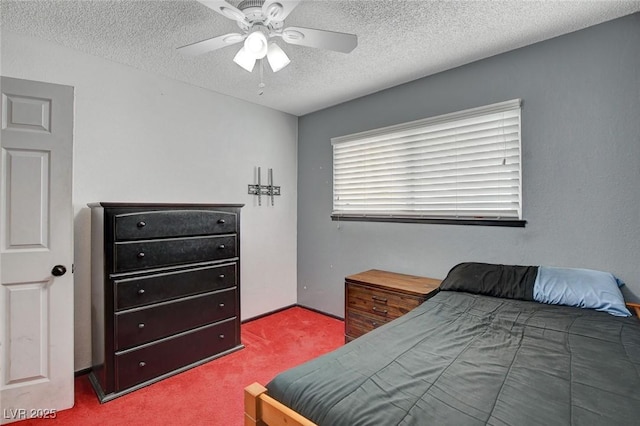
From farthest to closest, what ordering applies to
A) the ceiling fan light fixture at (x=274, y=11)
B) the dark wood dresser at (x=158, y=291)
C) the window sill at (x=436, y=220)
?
the window sill at (x=436, y=220)
the dark wood dresser at (x=158, y=291)
the ceiling fan light fixture at (x=274, y=11)

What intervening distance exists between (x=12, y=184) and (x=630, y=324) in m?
3.52

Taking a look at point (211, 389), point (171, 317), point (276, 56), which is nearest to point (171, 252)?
point (171, 317)

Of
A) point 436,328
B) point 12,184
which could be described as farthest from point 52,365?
point 436,328

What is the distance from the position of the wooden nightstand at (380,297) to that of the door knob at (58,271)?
211 cm

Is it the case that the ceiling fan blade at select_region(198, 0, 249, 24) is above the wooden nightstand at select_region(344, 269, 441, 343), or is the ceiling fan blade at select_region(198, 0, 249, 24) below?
above

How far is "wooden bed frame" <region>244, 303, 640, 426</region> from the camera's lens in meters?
1.03

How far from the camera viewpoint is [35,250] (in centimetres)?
191

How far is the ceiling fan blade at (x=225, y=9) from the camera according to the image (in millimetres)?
1403

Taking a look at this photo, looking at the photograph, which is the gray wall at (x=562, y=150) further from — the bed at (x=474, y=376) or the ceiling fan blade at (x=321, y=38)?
the ceiling fan blade at (x=321, y=38)

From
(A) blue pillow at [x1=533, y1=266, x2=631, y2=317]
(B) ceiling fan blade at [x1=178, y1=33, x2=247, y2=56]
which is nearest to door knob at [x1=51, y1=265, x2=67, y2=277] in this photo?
(B) ceiling fan blade at [x1=178, y1=33, x2=247, y2=56]

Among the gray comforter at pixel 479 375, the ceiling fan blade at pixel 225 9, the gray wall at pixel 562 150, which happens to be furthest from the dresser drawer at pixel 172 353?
the ceiling fan blade at pixel 225 9

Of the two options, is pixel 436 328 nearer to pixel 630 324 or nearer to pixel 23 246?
pixel 630 324

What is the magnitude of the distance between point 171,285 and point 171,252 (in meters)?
0.26

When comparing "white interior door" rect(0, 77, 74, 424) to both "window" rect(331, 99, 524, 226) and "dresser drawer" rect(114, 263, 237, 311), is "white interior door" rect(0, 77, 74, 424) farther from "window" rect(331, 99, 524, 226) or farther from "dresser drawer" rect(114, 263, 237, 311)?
"window" rect(331, 99, 524, 226)
